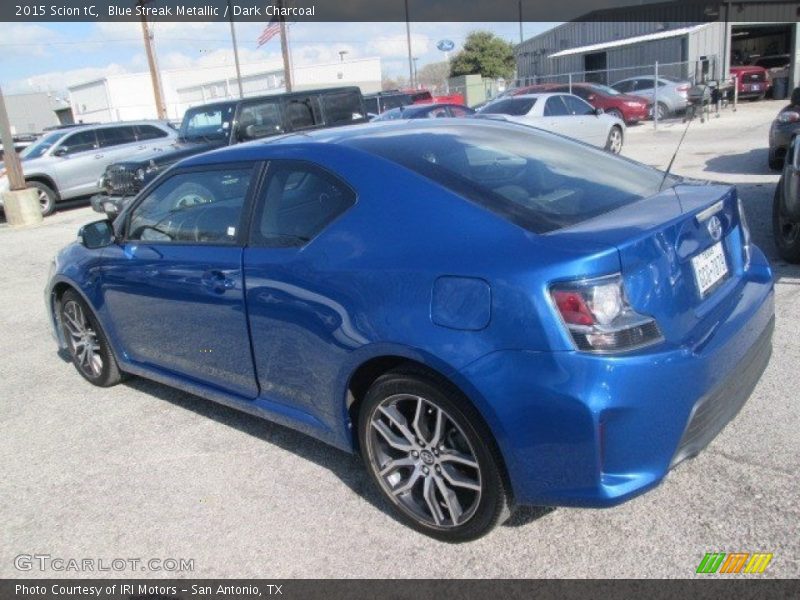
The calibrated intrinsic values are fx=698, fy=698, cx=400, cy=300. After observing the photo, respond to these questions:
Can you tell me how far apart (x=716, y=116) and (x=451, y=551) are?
23.5 m

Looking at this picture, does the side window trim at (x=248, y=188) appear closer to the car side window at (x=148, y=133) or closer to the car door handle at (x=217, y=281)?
the car door handle at (x=217, y=281)

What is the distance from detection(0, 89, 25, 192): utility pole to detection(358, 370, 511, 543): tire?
45.3 ft

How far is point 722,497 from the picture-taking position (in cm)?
286

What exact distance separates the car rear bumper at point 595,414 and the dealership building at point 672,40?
961 inches

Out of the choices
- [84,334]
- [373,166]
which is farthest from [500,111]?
[373,166]

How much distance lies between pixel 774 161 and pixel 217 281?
9657 mm

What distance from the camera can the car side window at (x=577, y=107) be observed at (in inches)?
587

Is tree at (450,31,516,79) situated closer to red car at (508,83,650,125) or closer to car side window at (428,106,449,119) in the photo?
red car at (508,83,650,125)

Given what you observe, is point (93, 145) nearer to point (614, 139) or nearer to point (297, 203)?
point (614, 139)

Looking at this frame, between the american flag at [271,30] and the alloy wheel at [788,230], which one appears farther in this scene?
the american flag at [271,30]

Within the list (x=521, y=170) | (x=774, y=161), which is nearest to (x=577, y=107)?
(x=774, y=161)

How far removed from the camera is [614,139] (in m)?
15.5

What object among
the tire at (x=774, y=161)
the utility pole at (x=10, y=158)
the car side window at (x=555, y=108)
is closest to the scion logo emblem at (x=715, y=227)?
the tire at (x=774, y=161)

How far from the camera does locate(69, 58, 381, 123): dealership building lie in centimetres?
5559
